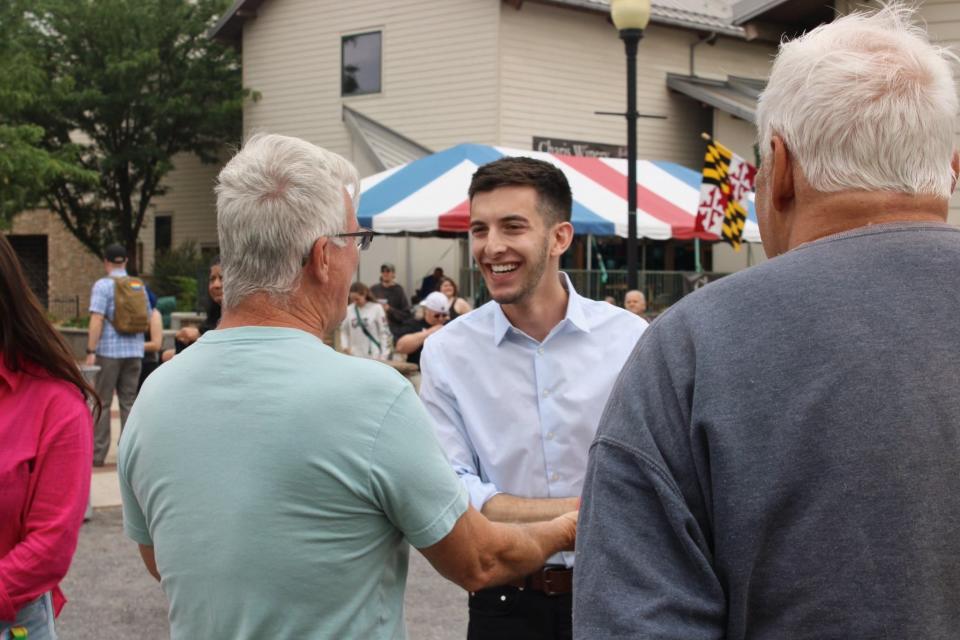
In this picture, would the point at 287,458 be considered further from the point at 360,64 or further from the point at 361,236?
the point at 360,64

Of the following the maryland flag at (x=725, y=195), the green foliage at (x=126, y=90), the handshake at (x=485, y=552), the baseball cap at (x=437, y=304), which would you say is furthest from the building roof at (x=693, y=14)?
the handshake at (x=485, y=552)

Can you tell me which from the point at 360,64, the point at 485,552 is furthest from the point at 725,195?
the point at 360,64

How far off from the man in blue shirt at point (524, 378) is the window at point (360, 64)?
22405 mm

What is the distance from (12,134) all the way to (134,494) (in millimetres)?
21940

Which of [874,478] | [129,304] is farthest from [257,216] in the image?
[129,304]

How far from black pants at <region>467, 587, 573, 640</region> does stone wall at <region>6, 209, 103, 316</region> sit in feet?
114

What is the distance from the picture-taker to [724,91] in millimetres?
25359

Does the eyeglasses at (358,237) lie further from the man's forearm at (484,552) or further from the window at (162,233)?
the window at (162,233)

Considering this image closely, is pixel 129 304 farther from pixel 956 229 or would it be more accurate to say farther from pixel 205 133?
pixel 205 133

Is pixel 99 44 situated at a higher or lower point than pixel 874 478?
higher

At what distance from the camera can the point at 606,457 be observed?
1.64 m

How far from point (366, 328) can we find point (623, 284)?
24.1ft

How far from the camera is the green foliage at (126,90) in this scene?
90.6 ft

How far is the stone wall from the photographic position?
36.1m
